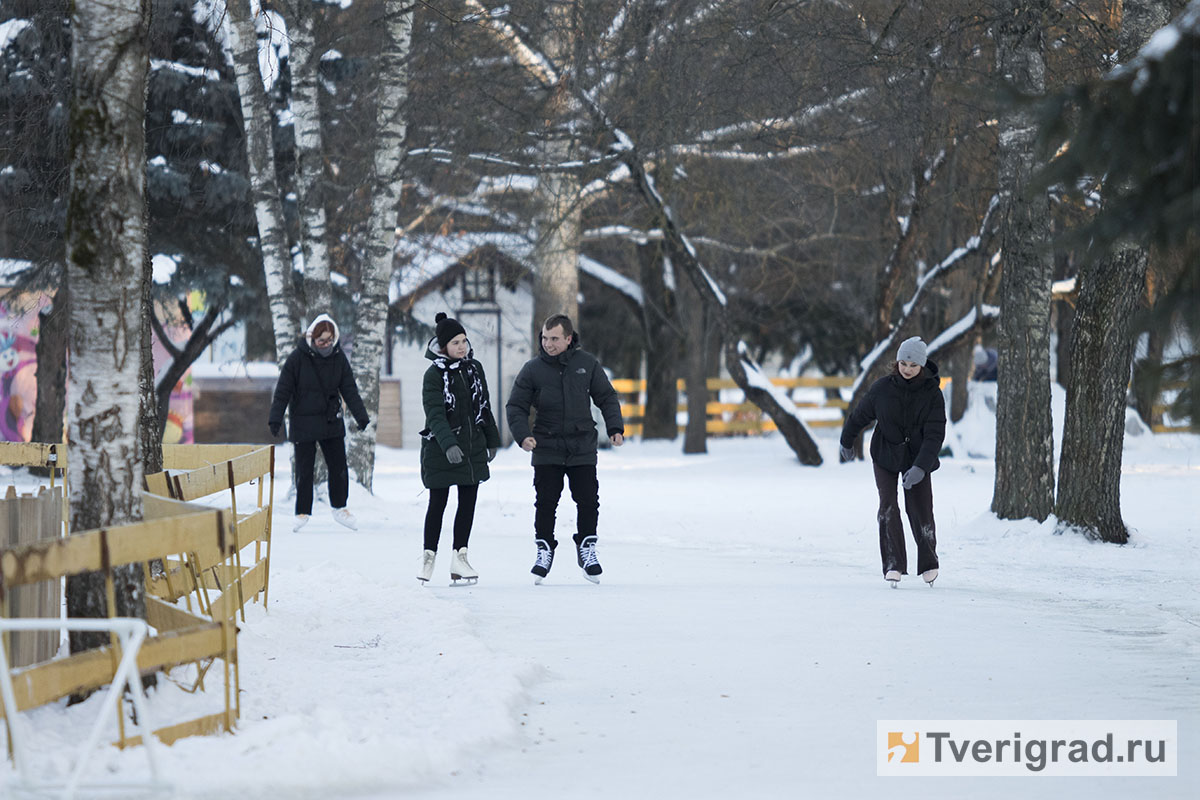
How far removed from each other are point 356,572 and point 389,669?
3.01 m

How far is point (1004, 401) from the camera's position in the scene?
1249 centimetres

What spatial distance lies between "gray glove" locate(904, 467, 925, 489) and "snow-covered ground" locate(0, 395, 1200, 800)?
27.5 inches

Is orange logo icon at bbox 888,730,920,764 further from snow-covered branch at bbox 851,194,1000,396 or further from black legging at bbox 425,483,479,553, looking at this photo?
snow-covered branch at bbox 851,194,1000,396

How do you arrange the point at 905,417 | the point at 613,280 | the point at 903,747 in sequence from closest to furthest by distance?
the point at 903,747
the point at 905,417
the point at 613,280

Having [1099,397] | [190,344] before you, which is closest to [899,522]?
[1099,397]

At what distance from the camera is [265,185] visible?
1428 centimetres

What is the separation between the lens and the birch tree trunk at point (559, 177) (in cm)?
1612

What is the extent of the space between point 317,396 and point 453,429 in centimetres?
278

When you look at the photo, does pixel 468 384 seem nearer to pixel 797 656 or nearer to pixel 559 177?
pixel 797 656

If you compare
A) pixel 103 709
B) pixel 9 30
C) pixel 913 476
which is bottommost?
pixel 103 709

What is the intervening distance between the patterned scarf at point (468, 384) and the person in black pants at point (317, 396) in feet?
7.56

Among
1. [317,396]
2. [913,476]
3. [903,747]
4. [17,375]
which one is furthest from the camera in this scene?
[17,375]

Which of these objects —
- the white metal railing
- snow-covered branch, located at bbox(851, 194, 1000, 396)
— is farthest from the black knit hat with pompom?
snow-covered branch, located at bbox(851, 194, 1000, 396)

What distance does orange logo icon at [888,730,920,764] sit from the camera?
15.7ft
